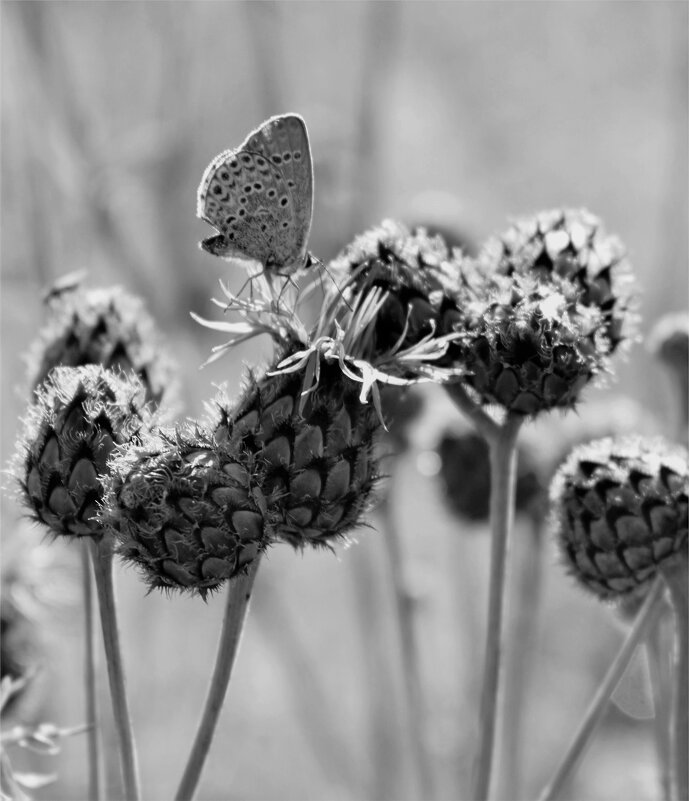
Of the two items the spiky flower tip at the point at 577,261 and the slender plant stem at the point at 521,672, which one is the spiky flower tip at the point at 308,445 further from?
the slender plant stem at the point at 521,672

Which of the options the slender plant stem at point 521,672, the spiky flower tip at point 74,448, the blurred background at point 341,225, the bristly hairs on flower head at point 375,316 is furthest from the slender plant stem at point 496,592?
the slender plant stem at point 521,672

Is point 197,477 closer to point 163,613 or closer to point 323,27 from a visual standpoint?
point 163,613

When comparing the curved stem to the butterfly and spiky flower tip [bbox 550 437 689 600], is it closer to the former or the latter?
spiky flower tip [bbox 550 437 689 600]

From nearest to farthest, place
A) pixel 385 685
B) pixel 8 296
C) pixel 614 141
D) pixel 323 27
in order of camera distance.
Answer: pixel 385 685 < pixel 8 296 < pixel 323 27 < pixel 614 141

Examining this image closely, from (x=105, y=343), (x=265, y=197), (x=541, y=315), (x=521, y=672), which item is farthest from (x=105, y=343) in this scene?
(x=521, y=672)

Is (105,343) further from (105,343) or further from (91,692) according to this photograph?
(91,692)

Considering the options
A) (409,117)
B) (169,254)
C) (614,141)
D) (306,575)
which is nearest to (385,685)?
(169,254)
